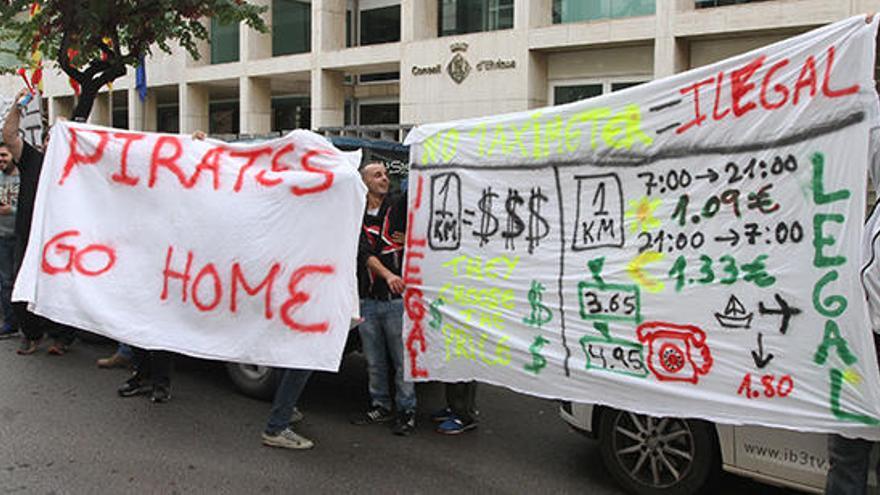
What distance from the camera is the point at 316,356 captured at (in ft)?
15.6

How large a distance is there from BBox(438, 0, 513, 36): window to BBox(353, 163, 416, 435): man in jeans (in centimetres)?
1115

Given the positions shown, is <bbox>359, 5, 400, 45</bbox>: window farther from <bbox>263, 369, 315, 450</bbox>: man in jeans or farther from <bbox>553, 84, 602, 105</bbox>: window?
<bbox>263, 369, 315, 450</bbox>: man in jeans

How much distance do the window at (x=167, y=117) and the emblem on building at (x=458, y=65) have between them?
13.8 metres

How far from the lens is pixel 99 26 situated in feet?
42.8

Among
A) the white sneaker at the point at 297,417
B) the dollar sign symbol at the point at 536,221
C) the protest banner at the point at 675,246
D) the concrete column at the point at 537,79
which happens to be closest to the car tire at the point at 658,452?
the protest banner at the point at 675,246

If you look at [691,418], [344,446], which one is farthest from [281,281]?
[691,418]

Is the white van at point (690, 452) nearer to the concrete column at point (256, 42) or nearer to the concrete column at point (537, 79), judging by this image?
the concrete column at point (537, 79)

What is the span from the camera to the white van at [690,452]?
12.5ft

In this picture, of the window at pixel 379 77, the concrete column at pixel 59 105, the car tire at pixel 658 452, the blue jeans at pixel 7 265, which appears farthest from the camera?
the concrete column at pixel 59 105

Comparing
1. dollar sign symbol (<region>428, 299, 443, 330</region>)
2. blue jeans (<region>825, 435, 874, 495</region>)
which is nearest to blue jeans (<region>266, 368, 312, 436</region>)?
dollar sign symbol (<region>428, 299, 443, 330</region>)

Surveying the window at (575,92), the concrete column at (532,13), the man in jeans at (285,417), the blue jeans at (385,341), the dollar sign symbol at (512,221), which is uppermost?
the concrete column at (532,13)

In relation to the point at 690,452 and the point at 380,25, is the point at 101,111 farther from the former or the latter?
the point at 690,452

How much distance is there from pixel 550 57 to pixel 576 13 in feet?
3.02

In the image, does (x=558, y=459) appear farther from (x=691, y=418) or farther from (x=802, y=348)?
(x=802, y=348)
